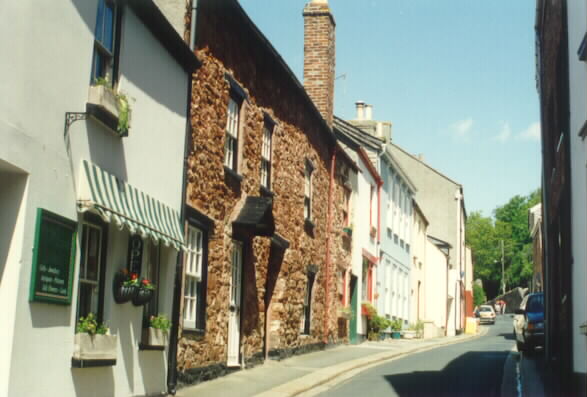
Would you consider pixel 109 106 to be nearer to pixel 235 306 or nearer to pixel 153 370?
pixel 153 370

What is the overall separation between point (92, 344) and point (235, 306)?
630 cm

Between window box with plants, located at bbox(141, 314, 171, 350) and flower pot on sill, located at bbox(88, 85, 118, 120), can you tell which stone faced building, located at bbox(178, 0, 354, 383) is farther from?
flower pot on sill, located at bbox(88, 85, 118, 120)

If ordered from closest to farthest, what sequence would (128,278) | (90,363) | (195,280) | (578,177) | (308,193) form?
(90,363) → (128,278) → (578,177) → (195,280) → (308,193)

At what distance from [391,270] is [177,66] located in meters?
23.2

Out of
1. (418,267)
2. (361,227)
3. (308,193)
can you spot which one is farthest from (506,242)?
(308,193)

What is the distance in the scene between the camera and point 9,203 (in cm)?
762

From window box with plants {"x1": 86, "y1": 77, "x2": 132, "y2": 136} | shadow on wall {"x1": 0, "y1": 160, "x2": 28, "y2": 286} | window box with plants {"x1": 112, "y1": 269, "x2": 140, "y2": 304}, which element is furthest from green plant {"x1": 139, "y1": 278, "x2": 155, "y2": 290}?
shadow on wall {"x1": 0, "y1": 160, "x2": 28, "y2": 286}

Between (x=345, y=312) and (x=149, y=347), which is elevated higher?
(x=345, y=312)

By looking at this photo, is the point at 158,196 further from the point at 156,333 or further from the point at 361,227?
the point at 361,227

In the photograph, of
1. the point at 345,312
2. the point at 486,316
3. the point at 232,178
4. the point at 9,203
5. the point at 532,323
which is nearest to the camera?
the point at 9,203

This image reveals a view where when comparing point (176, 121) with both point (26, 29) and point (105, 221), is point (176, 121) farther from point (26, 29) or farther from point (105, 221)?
point (26, 29)

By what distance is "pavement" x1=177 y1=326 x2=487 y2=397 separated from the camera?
1238cm

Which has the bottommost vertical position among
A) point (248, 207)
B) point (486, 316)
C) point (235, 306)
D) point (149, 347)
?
point (149, 347)

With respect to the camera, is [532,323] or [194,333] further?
[532,323]
